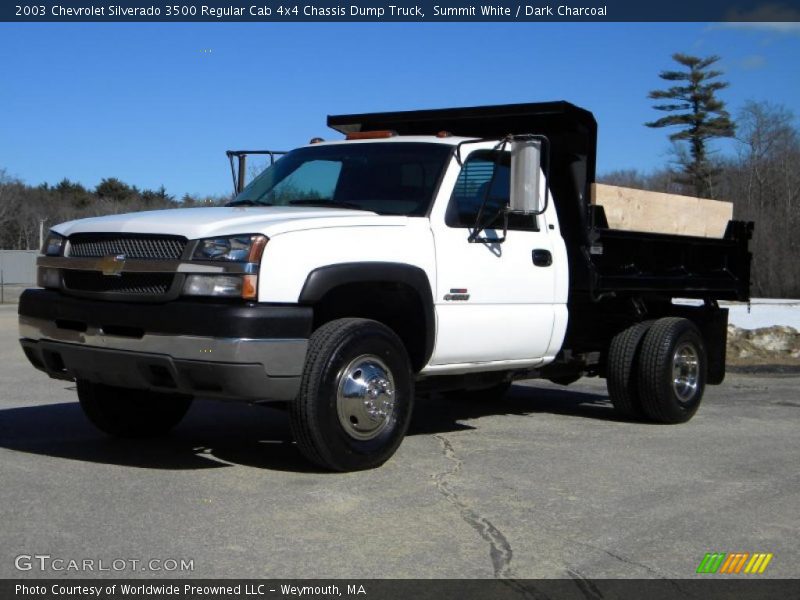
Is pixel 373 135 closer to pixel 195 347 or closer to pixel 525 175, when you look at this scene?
pixel 525 175

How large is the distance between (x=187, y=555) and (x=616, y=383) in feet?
16.5

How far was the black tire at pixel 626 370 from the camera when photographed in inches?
337

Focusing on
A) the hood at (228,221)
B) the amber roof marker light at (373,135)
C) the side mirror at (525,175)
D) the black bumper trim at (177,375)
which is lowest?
the black bumper trim at (177,375)

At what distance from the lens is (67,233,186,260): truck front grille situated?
579cm

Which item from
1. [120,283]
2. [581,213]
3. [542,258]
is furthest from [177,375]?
[581,213]

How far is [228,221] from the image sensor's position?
230 inches

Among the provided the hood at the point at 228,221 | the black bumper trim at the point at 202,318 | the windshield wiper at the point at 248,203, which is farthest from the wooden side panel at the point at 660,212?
the black bumper trim at the point at 202,318

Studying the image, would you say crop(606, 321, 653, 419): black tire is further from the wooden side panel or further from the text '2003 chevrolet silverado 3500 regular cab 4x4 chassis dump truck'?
the wooden side panel

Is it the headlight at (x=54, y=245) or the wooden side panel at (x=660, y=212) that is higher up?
the wooden side panel at (x=660, y=212)

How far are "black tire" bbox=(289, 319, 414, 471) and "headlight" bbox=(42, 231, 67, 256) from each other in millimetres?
1758

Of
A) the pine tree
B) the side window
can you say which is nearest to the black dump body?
the side window

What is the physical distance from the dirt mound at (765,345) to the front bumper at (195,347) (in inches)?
455

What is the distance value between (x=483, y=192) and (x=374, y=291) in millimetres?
1211
